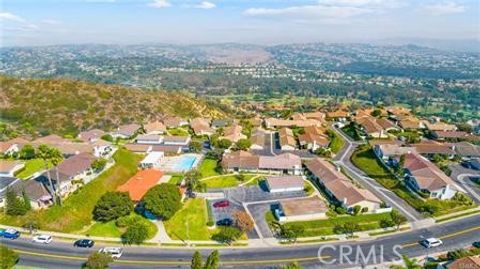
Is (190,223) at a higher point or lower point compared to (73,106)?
lower

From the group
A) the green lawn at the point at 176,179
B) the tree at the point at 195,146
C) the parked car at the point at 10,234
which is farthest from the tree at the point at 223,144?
the parked car at the point at 10,234

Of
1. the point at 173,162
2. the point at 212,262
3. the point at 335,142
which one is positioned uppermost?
the point at 212,262

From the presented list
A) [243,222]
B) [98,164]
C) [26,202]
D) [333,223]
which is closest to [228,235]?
[243,222]

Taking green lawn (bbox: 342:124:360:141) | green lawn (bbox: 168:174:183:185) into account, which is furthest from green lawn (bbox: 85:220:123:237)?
green lawn (bbox: 342:124:360:141)

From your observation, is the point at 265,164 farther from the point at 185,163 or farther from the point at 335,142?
the point at 335,142

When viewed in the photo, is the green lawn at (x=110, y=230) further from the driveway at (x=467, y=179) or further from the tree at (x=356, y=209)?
the driveway at (x=467, y=179)
